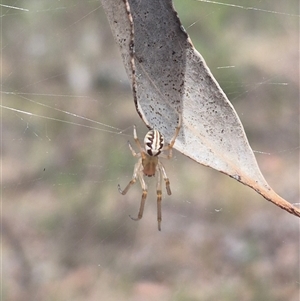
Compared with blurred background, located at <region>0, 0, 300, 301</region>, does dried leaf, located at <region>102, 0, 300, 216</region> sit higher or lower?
higher

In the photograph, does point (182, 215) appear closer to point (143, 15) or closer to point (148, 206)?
point (148, 206)

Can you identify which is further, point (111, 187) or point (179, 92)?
point (111, 187)

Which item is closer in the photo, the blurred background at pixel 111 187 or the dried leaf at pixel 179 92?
the dried leaf at pixel 179 92

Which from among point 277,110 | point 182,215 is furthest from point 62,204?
point 277,110

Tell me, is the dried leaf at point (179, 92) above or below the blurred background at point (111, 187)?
above

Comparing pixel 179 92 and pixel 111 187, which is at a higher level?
pixel 179 92

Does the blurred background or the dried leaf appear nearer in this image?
the dried leaf
